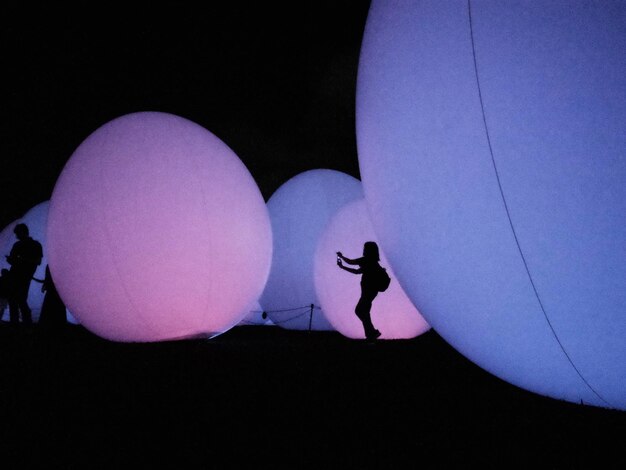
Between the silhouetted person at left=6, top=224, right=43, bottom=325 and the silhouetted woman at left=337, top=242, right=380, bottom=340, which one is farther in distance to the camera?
the silhouetted person at left=6, top=224, right=43, bottom=325

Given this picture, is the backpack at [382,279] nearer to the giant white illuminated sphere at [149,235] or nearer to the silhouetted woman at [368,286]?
the silhouetted woman at [368,286]

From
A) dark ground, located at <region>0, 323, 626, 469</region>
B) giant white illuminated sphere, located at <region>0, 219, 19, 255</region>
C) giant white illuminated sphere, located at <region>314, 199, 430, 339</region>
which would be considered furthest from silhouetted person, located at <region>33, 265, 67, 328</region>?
giant white illuminated sphere, located at <region>314, 199, 430, 339</region>

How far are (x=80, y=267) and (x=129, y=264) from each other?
0.53 meters

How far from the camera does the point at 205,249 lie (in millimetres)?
3559

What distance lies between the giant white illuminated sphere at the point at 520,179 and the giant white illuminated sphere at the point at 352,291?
301 centimetres

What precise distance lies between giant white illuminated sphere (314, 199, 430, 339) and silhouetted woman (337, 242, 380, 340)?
0.27m

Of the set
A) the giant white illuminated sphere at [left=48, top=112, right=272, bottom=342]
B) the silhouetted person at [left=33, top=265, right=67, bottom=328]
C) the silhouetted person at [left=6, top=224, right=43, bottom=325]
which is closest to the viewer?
the giant white illuminated sphere at [left=48, top=112, right=272, bottom=342]

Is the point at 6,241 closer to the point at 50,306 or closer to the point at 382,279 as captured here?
the point at 50,306

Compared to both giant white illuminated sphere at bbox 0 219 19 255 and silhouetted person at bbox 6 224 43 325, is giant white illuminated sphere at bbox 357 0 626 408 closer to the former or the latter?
silhouetted person at bbox 6 224 43 325

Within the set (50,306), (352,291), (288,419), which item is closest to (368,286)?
(352,291)

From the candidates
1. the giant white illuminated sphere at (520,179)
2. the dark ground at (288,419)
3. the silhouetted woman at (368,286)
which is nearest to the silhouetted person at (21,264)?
the dark ground at (288,419)

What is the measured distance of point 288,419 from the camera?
1.65 meters

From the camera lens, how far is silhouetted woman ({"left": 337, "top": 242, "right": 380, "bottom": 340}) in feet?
15.0

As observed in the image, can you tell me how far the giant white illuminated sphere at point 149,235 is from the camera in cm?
341
